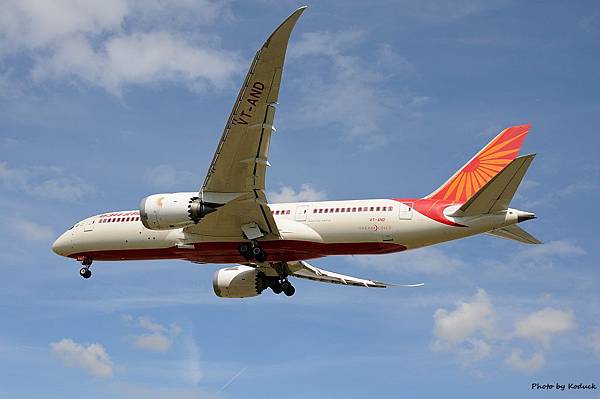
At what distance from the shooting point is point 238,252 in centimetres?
4366

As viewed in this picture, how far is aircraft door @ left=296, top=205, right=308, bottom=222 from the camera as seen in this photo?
43031 mm

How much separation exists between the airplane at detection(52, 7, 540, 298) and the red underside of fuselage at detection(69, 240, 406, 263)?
0.05 metres

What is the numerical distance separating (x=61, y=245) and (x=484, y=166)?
22.6m

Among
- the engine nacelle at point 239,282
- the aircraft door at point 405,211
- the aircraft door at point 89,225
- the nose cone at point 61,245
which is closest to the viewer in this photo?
the aircraft door at point 405,211

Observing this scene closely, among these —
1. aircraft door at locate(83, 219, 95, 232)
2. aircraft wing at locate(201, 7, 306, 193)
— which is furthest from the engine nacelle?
aircraft wing at locate(201, 7, 306, 193)

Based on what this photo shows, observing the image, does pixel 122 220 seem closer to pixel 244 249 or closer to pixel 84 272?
pixel 84 272

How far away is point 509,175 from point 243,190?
1128cm

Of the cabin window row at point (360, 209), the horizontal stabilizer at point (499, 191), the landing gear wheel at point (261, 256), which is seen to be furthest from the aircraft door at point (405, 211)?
the landing gear wheel at point (261, 256)

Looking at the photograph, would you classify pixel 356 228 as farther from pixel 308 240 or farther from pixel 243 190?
pixel 243 190

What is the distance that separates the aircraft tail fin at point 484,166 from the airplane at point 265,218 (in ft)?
0.17

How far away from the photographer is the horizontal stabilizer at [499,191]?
117ft

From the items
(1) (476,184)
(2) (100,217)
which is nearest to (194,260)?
(2) (100,217)

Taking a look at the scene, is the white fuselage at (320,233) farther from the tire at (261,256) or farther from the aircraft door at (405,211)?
the tire at (261,256)

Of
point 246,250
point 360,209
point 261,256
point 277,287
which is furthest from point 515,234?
point 277,287
